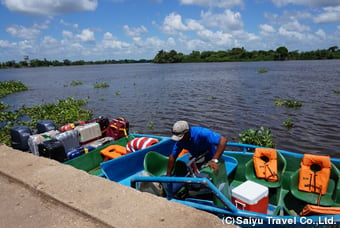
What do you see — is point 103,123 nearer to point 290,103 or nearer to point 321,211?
point 321,211

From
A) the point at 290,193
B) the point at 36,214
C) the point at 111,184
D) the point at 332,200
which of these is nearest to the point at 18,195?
the point at 36,214

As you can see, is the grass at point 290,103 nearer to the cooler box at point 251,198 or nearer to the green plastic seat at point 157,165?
the green plastic seat at point 157,165

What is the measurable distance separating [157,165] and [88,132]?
10.4 ft

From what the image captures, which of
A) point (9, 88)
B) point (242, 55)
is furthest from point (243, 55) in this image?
point (9, 88)

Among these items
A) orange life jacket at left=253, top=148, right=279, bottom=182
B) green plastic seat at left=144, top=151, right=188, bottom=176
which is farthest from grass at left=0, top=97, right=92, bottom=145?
orange life jacket at left=253, top=148, right=279, bottom=182

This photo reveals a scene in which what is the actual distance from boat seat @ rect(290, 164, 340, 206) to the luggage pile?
5.05 meters

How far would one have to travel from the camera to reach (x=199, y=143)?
4.86 m

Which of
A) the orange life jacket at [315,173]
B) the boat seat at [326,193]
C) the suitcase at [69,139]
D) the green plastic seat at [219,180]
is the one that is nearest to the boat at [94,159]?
the suitcase at [69,139]

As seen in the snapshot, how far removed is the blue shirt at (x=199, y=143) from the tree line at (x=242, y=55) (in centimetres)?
10286

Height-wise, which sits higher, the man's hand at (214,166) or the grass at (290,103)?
the man's hand at (214,166)

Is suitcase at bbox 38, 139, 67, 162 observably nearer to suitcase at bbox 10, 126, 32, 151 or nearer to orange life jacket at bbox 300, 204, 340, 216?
suitcase at bbox 10, 126, 32, 151

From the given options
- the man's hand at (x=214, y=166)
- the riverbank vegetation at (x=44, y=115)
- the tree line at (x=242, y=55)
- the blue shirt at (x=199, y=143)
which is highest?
the tree line at (x=242, y=55)

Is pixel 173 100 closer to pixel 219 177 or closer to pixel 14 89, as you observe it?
pixel 219 177

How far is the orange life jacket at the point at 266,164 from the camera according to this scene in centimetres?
536
